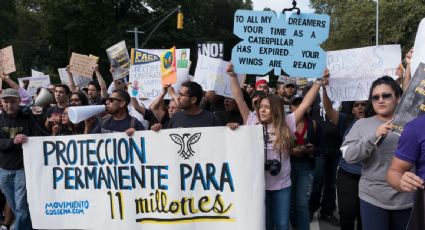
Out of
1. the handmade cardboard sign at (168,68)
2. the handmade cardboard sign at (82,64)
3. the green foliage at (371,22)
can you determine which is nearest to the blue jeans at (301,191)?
the handmade cardboard sign at (168,68)

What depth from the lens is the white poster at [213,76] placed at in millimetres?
6047

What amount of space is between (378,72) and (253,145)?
6.07ft

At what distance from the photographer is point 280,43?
445cm

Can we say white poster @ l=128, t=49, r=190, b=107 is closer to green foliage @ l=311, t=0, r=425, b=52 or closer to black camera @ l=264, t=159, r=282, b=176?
black camera @ l=264, t=159, r=282, b=176

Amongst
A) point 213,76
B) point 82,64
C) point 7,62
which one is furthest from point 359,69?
point 7,62

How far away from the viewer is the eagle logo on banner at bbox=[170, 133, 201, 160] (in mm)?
4191

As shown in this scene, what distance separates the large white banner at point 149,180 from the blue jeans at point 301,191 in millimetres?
599

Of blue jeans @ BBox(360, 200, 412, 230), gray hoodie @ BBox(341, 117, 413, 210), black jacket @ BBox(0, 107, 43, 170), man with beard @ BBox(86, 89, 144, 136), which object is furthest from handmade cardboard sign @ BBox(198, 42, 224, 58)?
blue jeans @ BBox(360, 200, 412, 230)

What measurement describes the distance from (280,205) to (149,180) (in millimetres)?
1203

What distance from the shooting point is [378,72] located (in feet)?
16.4

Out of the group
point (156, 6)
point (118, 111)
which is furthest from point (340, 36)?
point (118, 111)

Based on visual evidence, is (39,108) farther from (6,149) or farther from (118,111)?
(118,111)

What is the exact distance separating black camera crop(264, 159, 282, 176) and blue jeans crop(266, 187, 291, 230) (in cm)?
19

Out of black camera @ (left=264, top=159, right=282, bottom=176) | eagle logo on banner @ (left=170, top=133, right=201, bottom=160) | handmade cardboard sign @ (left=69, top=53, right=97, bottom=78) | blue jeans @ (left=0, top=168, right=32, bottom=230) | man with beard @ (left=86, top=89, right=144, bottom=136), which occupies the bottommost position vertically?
blue jeans @ (left=0, top=168, right=32, bottom=230)
